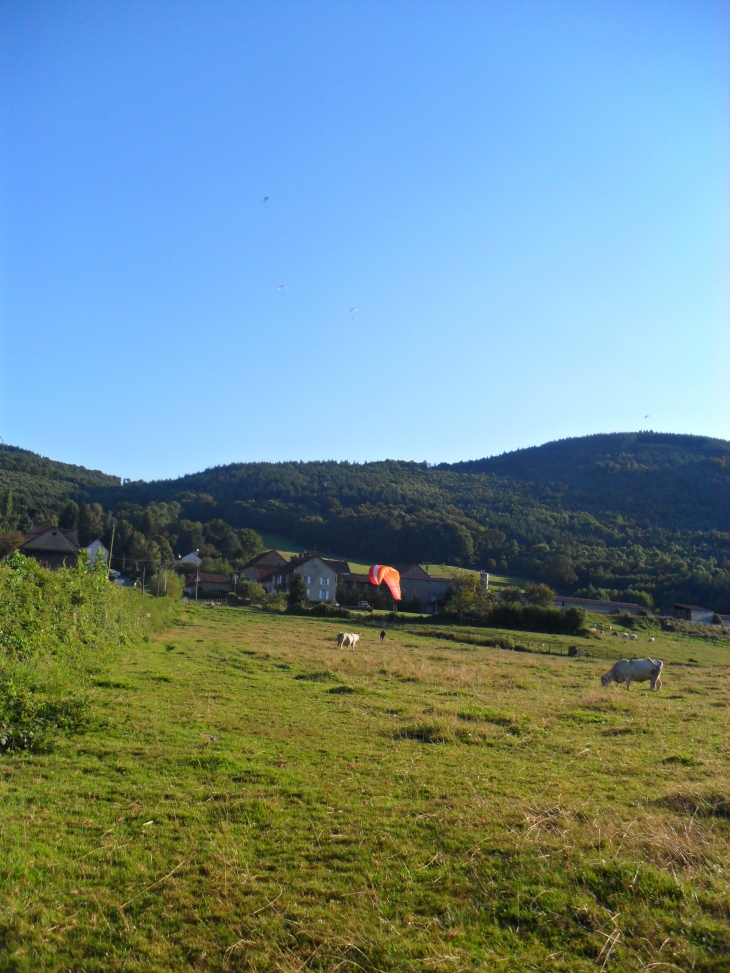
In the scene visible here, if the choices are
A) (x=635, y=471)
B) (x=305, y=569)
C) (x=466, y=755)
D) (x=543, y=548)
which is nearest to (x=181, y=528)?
(x=305, y=569)

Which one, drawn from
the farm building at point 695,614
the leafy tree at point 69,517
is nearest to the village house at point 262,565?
the leafy tree at point 69,517

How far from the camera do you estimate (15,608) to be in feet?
42.2

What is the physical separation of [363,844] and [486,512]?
129521 mm

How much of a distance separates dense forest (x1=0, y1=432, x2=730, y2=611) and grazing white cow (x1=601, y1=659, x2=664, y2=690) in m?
61.0

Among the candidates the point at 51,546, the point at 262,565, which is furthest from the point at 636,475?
the point at 51,546

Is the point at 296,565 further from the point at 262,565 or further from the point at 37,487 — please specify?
the point at 37,487

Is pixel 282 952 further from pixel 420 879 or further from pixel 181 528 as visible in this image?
pixel 181 528

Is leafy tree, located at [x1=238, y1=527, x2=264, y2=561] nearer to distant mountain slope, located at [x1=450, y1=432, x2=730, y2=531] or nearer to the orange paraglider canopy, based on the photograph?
distant mountain slope, located at [x1=450, y1=432, x2=730, y2=531]

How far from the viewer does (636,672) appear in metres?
20.1

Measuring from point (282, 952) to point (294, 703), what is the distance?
9641 mm

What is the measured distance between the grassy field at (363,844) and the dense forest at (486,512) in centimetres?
6375

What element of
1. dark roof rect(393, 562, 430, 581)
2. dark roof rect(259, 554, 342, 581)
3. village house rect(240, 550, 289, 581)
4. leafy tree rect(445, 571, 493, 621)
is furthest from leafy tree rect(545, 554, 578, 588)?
village house rect(240, 550, 289, 581)

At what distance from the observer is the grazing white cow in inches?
781

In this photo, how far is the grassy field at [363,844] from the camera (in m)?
4.35
